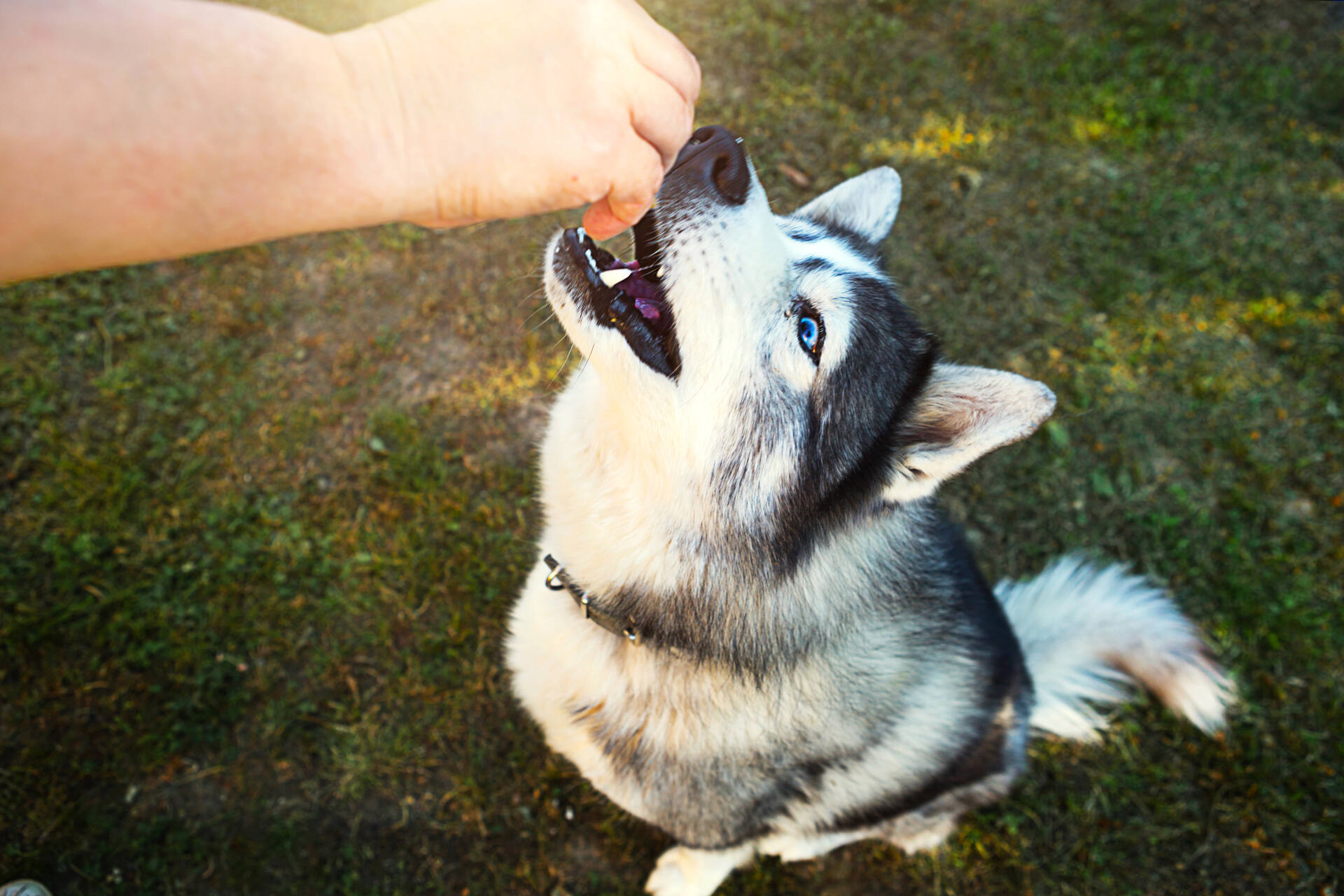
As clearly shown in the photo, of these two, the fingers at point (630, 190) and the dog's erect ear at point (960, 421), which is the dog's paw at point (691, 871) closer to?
the dog's erect ear at point (960, 421)

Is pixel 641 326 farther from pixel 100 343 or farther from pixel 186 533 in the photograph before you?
pixel 100 343

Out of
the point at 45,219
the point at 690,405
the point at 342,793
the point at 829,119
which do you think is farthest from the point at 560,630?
the point at 829,119

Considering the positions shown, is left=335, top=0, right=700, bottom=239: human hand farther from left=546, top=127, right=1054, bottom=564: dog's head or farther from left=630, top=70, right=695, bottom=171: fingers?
left=546, top=127, right=1054, bottom=564: dog's head

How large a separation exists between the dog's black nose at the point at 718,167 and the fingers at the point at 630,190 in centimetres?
40

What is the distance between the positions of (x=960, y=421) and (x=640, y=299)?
36.7 inches

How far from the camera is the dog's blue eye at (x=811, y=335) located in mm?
1891

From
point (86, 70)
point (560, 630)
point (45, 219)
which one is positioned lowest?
point (560, 630)

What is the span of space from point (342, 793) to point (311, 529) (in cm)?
129

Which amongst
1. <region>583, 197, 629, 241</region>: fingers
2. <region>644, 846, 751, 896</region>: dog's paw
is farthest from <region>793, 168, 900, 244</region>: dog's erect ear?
<region>644, 846, 751, 896</region>: dog's paw

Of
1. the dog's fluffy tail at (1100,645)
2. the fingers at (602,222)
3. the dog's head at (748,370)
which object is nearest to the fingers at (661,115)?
the fingers at (602,222)

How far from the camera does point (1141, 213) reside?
4.85 meters

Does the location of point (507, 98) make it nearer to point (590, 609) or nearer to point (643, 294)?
point (643, 294)

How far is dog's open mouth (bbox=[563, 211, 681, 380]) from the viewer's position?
1828 mm

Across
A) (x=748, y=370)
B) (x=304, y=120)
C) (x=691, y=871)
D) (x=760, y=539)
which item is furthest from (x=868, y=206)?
(x=691, y=871)
